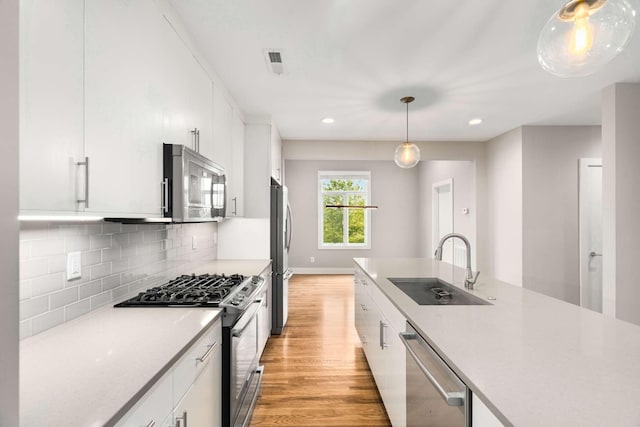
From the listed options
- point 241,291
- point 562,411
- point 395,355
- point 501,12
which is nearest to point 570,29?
point 501,12

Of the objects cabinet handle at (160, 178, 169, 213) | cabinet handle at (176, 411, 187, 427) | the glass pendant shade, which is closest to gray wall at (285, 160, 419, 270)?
the glass pendant shade

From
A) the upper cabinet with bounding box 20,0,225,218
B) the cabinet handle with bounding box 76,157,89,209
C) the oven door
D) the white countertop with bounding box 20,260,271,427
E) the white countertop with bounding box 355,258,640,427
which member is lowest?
the oven door

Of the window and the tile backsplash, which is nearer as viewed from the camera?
the tile backsplash

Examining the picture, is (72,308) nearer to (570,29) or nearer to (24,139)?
(24,139)

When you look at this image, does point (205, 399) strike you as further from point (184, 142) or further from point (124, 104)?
point (184, 142)

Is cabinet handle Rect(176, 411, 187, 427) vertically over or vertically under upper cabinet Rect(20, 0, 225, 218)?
under

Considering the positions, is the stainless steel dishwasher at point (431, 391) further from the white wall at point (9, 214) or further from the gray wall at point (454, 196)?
the gray wall at point (454, 196)

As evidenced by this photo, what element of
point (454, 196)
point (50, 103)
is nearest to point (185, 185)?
point (50, 103)

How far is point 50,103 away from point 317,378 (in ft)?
8.32

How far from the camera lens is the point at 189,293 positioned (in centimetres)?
186

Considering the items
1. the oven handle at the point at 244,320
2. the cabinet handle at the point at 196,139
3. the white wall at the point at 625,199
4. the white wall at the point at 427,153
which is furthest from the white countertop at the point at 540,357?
the white wall at the point at 427,153

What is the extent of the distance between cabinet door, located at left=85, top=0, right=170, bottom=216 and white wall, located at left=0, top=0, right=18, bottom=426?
683 mm

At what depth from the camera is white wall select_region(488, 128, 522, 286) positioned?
4602 millimetres

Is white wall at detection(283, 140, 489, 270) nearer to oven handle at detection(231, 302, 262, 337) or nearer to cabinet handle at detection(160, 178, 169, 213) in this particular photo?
oven handle at detection(231, 302, 262, 337)
